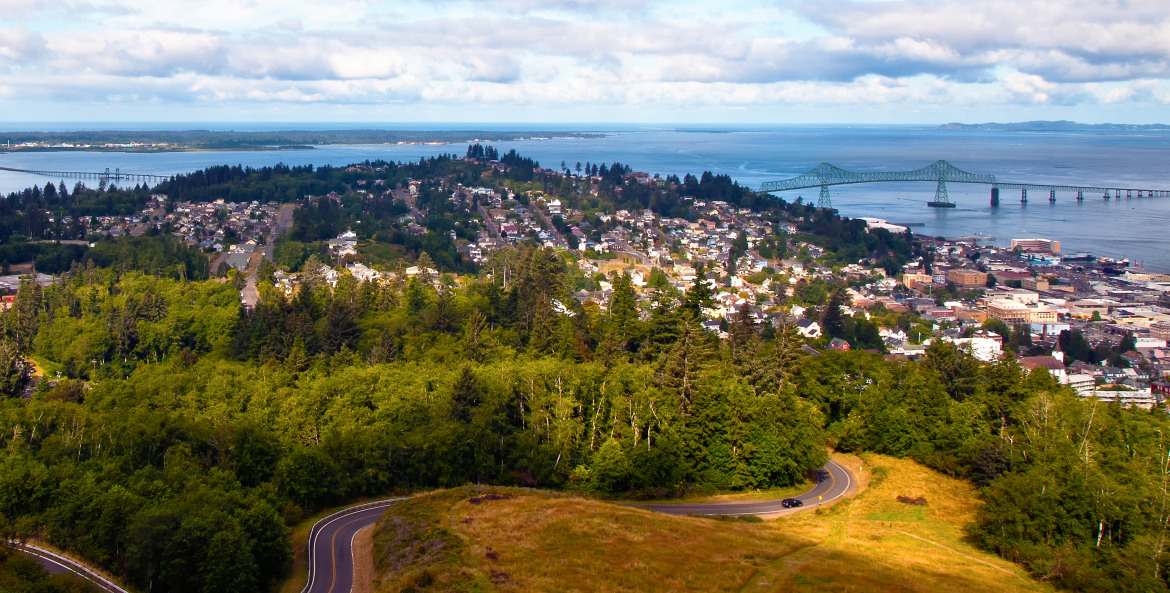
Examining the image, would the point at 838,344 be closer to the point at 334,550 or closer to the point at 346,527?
the point at 346,527

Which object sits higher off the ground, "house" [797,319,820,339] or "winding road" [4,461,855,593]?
"house" [797,319,820,339]

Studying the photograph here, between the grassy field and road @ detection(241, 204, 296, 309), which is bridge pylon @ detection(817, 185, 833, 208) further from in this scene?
the grassy field

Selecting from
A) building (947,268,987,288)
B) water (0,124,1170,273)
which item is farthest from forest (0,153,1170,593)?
water (0,124,1170,273)

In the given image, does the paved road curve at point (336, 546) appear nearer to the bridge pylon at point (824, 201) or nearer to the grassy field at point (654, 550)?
the grassy field at point (654, 550)

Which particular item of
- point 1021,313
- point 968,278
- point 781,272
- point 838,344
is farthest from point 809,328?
point 968,278

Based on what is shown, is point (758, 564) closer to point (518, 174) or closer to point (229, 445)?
point (229, 445)
